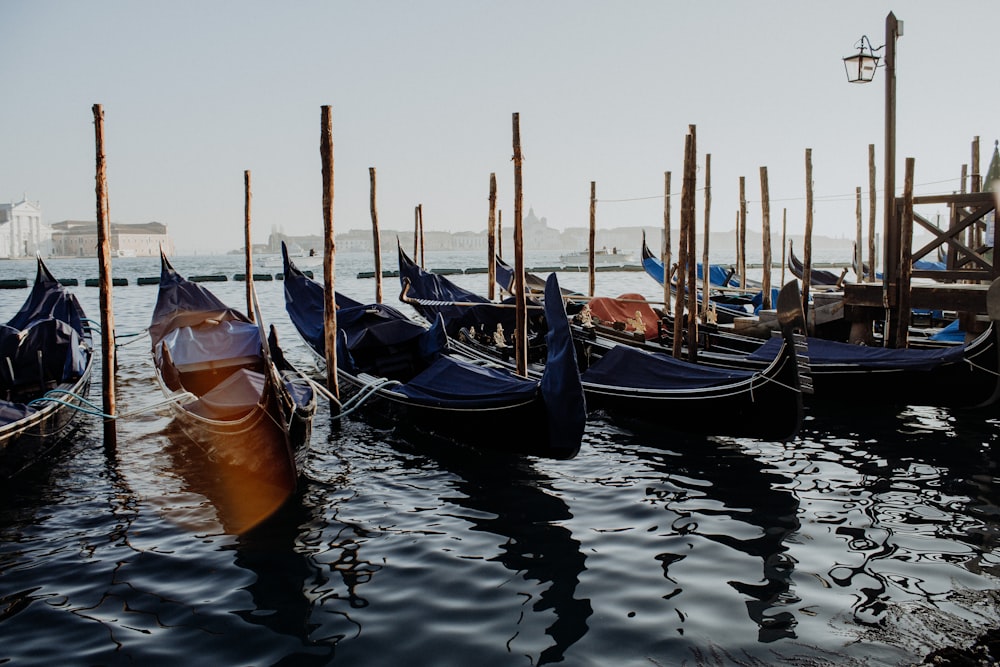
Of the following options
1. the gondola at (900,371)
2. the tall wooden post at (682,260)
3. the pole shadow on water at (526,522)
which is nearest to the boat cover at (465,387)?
the pole shadow on water at (526,522)

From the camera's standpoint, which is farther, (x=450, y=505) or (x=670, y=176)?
(x=670, y=176)

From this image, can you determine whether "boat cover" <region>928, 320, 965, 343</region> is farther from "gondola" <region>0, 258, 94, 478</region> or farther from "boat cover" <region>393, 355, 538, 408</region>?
"gondola" <region>0, 258, 94, 478</region>

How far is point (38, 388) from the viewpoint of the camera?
23.5 ft

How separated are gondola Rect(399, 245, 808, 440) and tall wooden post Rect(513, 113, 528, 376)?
0.82m

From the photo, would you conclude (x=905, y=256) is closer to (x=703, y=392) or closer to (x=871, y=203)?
(x=703, y=392)

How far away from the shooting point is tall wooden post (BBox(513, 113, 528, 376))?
7965 millimetres

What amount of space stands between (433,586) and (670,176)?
1129 centimetres

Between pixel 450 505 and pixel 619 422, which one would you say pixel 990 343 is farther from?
pixel 450 505

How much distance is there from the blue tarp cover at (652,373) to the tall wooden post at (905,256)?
273cm

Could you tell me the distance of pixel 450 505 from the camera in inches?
209

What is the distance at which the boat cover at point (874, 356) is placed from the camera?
7176 mm

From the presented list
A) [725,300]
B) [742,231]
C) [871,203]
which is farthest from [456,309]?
[742,231]

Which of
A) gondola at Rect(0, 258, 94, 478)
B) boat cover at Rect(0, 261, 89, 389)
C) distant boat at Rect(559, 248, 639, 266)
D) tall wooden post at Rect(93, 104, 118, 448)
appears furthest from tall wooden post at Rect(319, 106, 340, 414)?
distant boat at Rect(559, 248, 639, 266)

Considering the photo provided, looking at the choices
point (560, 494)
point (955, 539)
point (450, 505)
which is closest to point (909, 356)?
point (955, 539)
